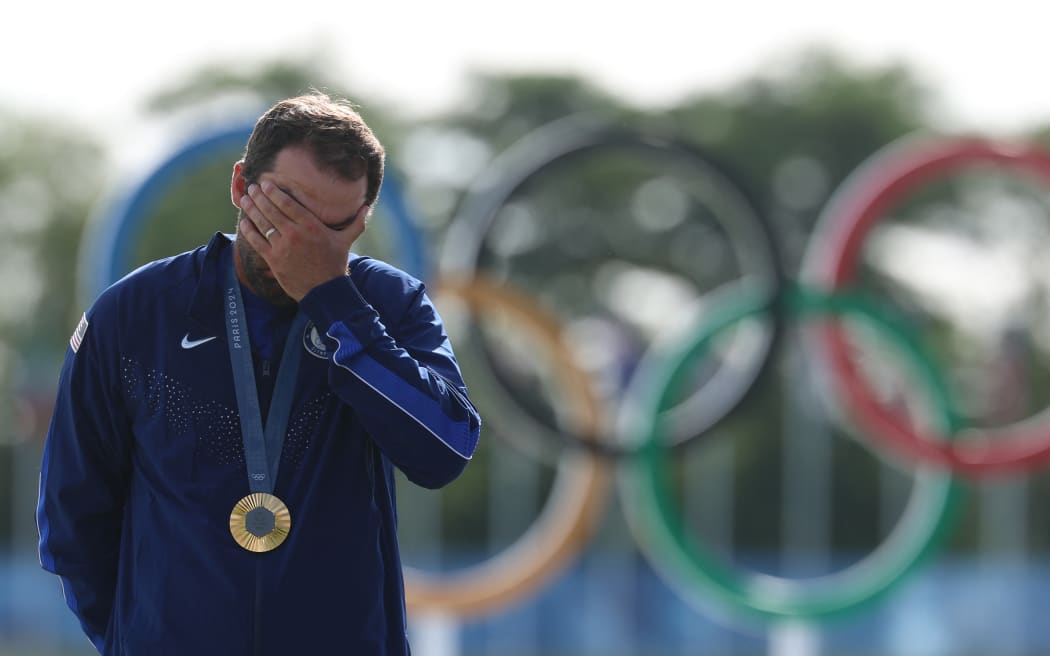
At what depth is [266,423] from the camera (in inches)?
126

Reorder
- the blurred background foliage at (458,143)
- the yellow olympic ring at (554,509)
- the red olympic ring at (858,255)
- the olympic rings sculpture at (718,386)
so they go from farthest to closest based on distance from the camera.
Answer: the blurred background foliage at (458,143) < the red olympic ring at (858,255) < the olympic rings sculpture at (718,386) < the yellow olympic ring at (554,509)

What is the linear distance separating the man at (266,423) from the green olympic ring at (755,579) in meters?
8.21

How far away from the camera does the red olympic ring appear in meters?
11.7

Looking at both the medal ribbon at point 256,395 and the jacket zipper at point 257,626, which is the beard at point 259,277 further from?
the jacket zipper at point 257,626

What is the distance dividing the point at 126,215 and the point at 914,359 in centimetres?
585

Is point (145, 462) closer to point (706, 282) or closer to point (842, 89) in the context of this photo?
point (706, 282)

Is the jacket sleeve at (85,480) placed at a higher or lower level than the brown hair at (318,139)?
lower

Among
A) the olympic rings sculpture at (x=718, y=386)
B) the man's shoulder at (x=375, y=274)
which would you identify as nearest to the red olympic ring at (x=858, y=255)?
the olympic rings sculpture at (x=718, y=386)

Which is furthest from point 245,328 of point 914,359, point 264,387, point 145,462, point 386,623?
point 914,359

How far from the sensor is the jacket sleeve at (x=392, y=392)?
311cm

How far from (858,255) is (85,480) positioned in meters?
9.35

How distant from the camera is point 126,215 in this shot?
10.1 metres

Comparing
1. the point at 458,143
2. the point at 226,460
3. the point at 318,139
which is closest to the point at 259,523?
the point at 226,460

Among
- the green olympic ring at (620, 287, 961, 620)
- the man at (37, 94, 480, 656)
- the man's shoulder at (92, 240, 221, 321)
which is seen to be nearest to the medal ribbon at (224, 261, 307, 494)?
the man at (37, 94, 480, 656)
